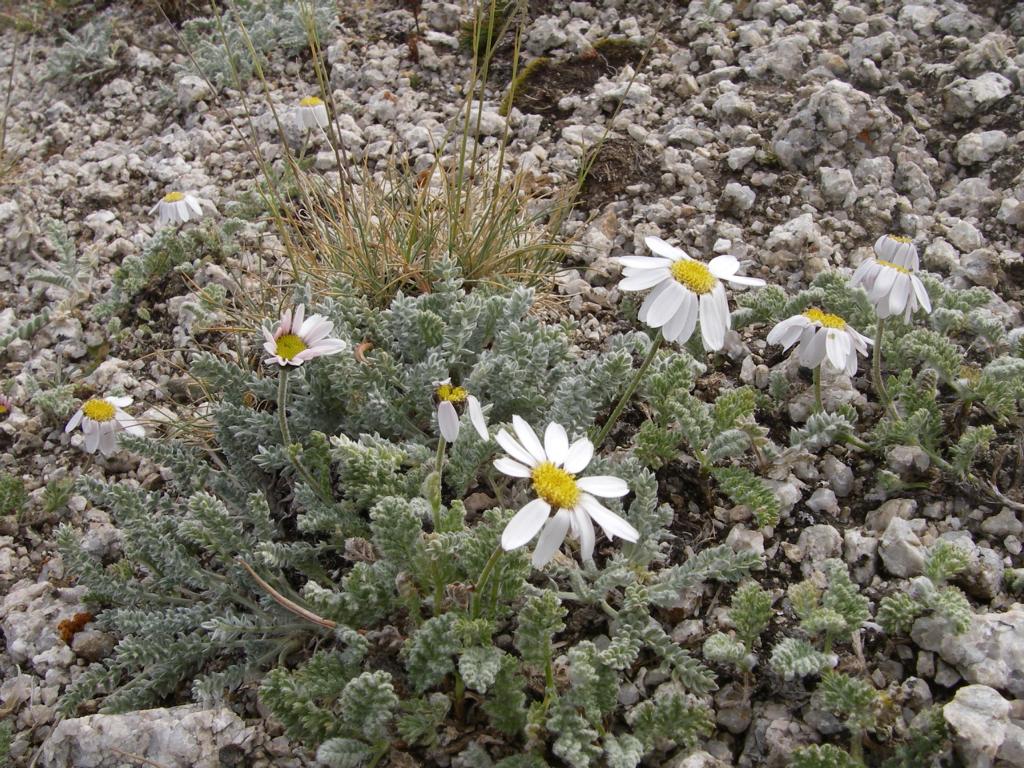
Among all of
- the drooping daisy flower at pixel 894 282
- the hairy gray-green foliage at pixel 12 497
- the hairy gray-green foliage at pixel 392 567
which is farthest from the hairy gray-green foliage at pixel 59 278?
the drooping daisy flower at pixel 894 282

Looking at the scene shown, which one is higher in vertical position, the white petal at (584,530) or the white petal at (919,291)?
the white petal at (919,291)

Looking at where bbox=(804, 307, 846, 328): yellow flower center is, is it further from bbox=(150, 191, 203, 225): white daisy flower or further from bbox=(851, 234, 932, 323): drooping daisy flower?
bbox=(150, 191, 203, 225): white daisy flower

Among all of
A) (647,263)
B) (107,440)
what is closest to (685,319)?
(647,263)

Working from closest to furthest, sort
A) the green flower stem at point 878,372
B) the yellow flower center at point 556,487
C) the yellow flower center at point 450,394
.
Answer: the yellow flower center at point 556,487, the yellow flower center at point 450,394, the green flower stem at point 878,372

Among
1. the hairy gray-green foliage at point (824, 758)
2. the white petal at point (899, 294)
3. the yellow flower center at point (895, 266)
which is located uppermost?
the yellow flower center at point (895, 266)

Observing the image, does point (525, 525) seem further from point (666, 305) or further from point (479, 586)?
point (666, 305)

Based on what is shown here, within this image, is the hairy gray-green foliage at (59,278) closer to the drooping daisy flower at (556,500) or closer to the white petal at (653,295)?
the drooping daisy flower at (556,500)

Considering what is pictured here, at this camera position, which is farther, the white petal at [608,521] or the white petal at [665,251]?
the white petal at [665,251]
